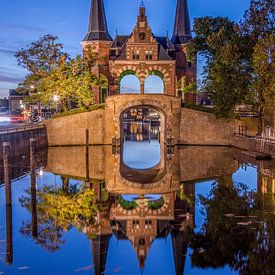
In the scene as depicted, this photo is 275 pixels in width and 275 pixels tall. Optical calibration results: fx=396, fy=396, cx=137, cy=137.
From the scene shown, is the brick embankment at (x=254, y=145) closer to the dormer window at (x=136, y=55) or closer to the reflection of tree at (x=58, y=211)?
the reflection of tree at (x=58, y=211)

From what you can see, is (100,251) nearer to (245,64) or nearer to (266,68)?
(266,68)

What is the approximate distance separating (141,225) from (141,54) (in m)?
34.2

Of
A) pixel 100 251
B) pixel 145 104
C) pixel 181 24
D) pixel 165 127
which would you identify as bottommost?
pixel 100 251

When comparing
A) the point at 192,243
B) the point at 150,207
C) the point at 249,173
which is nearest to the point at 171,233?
the point at 192,243

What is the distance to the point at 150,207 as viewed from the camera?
44.1 ft

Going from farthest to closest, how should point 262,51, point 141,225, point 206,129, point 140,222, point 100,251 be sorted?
point 206,129, point 262,51, point 140,222, point 141,225, point 100,251

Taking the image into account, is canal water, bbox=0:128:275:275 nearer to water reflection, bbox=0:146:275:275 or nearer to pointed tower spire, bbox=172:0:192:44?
water reflection, bbox=0:146:275:275

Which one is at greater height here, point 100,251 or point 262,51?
point 262,51

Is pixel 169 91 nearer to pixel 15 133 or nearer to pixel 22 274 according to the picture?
pixel 15 133

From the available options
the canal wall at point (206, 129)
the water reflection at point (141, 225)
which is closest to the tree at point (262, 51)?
the canal wall at point (206, 129)

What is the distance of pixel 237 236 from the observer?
10.1 m

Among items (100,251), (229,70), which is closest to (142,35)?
(229,70)

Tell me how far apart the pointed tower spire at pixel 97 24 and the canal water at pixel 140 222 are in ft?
92.9

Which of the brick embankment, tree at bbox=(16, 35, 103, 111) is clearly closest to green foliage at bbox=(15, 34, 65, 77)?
tree at bbox=(16, 35, 103, 111)
